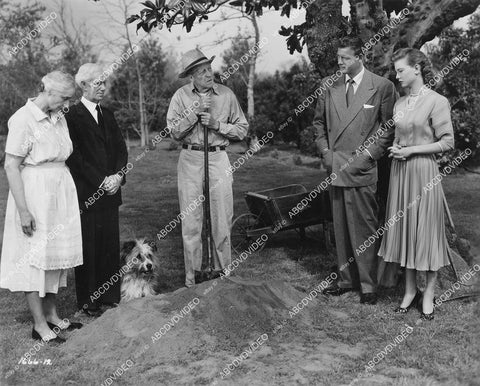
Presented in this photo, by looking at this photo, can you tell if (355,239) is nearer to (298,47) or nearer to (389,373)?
(389,373)

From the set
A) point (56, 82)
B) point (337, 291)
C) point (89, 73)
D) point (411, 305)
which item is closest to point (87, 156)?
point (89, 73)

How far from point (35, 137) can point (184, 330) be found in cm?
195

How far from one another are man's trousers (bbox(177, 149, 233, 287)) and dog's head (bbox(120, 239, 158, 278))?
46 centimetres

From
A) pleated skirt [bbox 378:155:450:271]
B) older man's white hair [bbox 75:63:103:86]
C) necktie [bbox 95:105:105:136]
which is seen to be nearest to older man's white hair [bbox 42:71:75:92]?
older man's white hair [bbox 75:63:103:86]

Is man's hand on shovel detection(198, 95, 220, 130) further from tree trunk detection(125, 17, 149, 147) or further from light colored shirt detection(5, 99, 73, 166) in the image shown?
tree trunk detection(125, 17, 149, 147)

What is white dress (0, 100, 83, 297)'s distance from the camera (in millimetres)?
4637

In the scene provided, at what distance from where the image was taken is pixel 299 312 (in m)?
5.25

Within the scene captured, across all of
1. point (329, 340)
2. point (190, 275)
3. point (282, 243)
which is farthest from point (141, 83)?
point (329, 340)

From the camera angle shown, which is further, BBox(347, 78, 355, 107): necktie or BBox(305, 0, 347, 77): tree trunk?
BBox(305, 0, 347, 77): tree trunk

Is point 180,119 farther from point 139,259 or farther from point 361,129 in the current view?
point 361,129

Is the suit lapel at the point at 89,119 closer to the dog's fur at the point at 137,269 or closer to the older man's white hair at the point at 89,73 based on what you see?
the older man's white hair at the point at 89,73

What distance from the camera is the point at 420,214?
5.20 m

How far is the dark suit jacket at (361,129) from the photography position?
5625 millimetres

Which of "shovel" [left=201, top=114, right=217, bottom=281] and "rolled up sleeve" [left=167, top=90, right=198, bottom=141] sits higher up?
"rolled up sleeve" [left=167, top=90, right=198, bottom=141]
